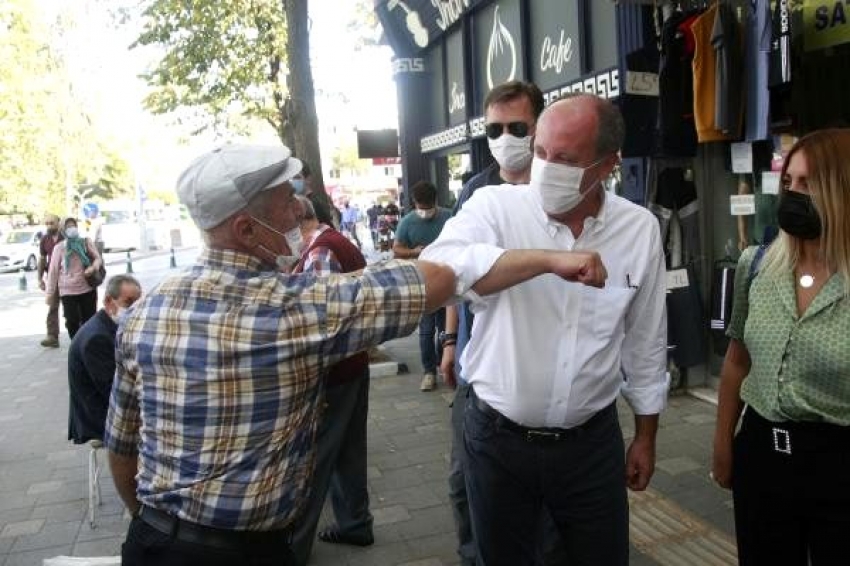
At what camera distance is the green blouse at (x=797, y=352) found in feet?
6.86

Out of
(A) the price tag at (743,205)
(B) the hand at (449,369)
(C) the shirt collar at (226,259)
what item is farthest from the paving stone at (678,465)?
(C) the shirt collar at (226,259)

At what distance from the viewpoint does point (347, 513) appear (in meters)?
3.91

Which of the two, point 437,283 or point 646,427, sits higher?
point 437,283

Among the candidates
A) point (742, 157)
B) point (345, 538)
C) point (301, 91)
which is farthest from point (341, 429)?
point (301, 91)

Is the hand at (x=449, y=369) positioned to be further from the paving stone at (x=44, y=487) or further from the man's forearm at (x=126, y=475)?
the paving stone at (x=44, y=487)

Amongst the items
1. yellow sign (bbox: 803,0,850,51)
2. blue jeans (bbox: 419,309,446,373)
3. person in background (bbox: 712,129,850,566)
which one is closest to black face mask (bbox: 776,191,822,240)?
person in background (bbox: 712,129,850,566)

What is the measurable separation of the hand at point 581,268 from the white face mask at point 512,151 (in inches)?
53.7

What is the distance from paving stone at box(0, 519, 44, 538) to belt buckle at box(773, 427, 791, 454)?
407 cm

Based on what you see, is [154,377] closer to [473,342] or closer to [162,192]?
[473,342]

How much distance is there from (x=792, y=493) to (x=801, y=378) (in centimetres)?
34

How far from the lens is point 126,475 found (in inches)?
78.2

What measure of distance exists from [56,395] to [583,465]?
719 centimetres

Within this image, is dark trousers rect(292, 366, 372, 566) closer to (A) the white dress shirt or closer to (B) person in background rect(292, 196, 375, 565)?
(B) person in background rect(292, 196, 375, 565)

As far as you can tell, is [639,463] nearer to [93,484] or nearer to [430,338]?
[93,484]
